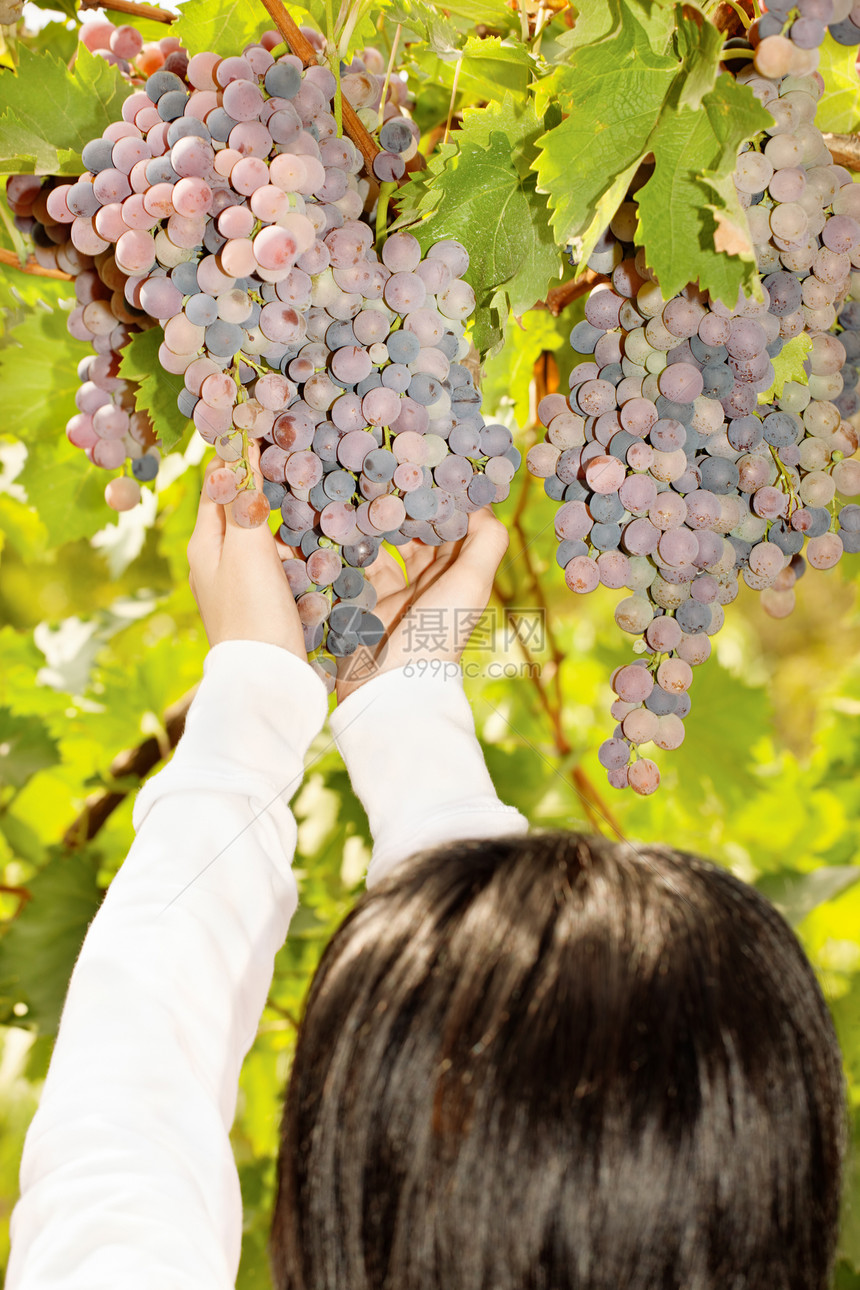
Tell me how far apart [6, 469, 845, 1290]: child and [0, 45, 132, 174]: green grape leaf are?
→ 444mm

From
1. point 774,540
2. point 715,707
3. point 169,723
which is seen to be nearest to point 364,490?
point 774,540

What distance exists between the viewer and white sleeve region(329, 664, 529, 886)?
520mm

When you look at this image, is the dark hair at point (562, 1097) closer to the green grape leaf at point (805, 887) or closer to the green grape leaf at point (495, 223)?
the green grape leaf at point (495, 223)

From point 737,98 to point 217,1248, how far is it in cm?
55

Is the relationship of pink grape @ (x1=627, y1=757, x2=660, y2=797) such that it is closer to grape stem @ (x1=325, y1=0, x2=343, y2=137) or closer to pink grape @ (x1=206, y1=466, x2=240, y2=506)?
pink grape @ (x1=206, y1=466, x2=240, y2=506)

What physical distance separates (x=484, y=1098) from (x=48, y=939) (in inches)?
33.6

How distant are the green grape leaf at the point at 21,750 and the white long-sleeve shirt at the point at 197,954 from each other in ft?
2.39

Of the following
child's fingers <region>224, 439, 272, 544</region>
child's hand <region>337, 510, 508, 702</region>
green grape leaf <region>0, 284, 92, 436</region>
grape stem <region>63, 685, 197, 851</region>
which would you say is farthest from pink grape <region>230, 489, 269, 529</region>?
grape stem <region>63, 685, 197, 851</region>

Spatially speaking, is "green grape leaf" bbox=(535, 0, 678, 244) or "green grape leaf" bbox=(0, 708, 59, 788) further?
"green grape leaf" bbox=(0, 708, 59, 788)

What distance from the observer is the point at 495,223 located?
0.52 meters

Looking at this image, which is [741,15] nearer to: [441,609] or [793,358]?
[793,358]

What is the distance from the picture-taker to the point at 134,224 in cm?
47

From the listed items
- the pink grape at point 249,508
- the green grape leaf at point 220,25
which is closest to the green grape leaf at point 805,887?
the pink grape at point 249,508

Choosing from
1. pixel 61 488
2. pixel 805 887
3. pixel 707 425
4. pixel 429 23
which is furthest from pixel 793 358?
pixel 805 887
